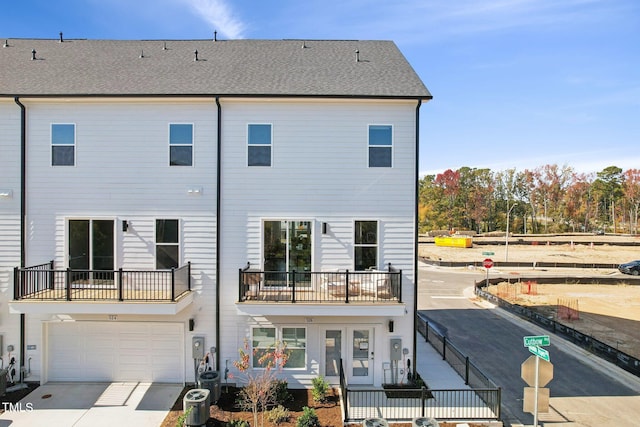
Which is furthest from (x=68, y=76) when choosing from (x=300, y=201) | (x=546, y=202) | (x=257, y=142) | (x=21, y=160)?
(x=546, y=202)

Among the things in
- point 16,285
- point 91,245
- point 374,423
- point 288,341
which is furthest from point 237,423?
point 16,285

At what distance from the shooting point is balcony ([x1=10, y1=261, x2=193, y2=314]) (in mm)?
9406

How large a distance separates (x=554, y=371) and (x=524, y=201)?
239 ft

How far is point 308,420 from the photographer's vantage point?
27.1 ft

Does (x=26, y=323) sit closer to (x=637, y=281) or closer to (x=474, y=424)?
(x=474, y=424)

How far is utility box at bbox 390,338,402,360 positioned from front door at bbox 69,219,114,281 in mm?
8697

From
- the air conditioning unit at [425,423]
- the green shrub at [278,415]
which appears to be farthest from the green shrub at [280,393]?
the air conditioning unit at [425,423]

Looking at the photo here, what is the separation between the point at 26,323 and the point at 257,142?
8760 millimetres

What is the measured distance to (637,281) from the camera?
2877cm

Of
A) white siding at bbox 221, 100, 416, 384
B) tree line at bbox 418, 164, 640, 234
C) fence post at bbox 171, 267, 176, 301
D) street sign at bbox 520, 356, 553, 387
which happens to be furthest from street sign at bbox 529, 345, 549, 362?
tree line at bbox 418, 164, 640, 234

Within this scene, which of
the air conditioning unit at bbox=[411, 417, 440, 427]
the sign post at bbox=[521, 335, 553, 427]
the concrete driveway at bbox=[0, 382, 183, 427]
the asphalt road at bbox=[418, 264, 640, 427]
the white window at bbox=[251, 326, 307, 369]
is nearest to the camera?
the sign post at bbox=[521, 335, 553, 427]

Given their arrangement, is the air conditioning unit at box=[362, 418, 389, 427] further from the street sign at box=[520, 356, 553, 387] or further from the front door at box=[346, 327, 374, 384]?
the street sign at box=[520, 356, 553, 387]

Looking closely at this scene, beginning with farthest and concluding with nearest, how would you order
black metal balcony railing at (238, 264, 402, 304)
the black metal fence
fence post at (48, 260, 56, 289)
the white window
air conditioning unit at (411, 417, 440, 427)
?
1. the black metal fence
2. the white window
3. fence post at (48, 260, 56, 289)
4. black metal balcony railing at (238, 264, 402, 304)
5. air conditioning unit at (411, 417, 440, 427)

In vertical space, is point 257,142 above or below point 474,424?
above
